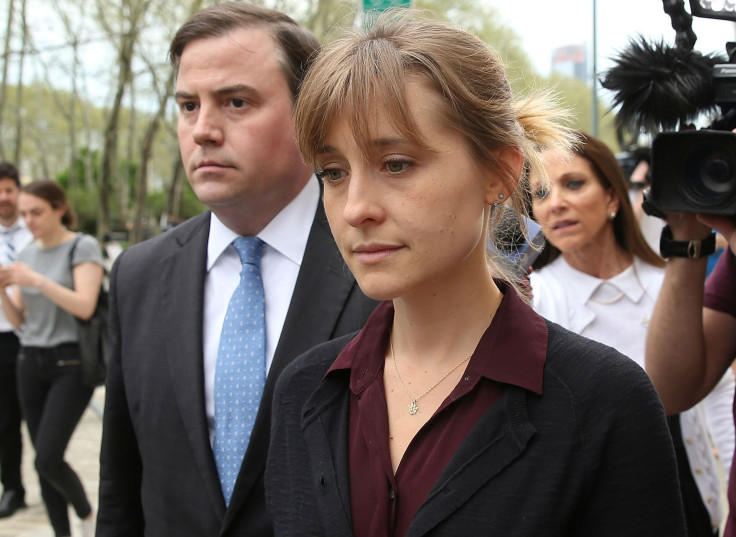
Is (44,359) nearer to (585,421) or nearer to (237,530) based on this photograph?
(237,530)

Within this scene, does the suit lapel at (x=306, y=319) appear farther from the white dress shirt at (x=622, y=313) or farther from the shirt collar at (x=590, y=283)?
the shirt collar at (x=590, y=283)

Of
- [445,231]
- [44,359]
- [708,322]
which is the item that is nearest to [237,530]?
[445,231]

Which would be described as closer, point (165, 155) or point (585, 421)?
point (585, 421)

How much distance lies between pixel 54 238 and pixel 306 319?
13.1 ft

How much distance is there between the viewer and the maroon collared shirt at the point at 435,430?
1.49 m

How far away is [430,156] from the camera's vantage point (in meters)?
1.52

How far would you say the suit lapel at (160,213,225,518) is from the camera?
2213 mm

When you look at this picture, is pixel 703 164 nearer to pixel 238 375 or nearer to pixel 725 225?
pixel 725 225

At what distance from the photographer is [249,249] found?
2449 mm

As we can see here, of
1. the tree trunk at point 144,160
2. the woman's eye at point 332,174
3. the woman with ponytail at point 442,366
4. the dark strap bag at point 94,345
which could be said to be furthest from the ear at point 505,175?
the tree trunk at point 144,160

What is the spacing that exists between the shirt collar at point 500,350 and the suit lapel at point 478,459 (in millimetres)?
60

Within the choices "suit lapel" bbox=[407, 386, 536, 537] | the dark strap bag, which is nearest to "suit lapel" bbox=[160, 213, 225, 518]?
"suit lapel" bbox=[407, 386, 536, 537]

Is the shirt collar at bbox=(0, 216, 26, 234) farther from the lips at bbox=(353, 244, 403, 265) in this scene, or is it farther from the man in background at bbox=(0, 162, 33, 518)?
the lips at bbox=(353, 244, 403, 265)

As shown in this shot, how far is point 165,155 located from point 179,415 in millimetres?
63312
